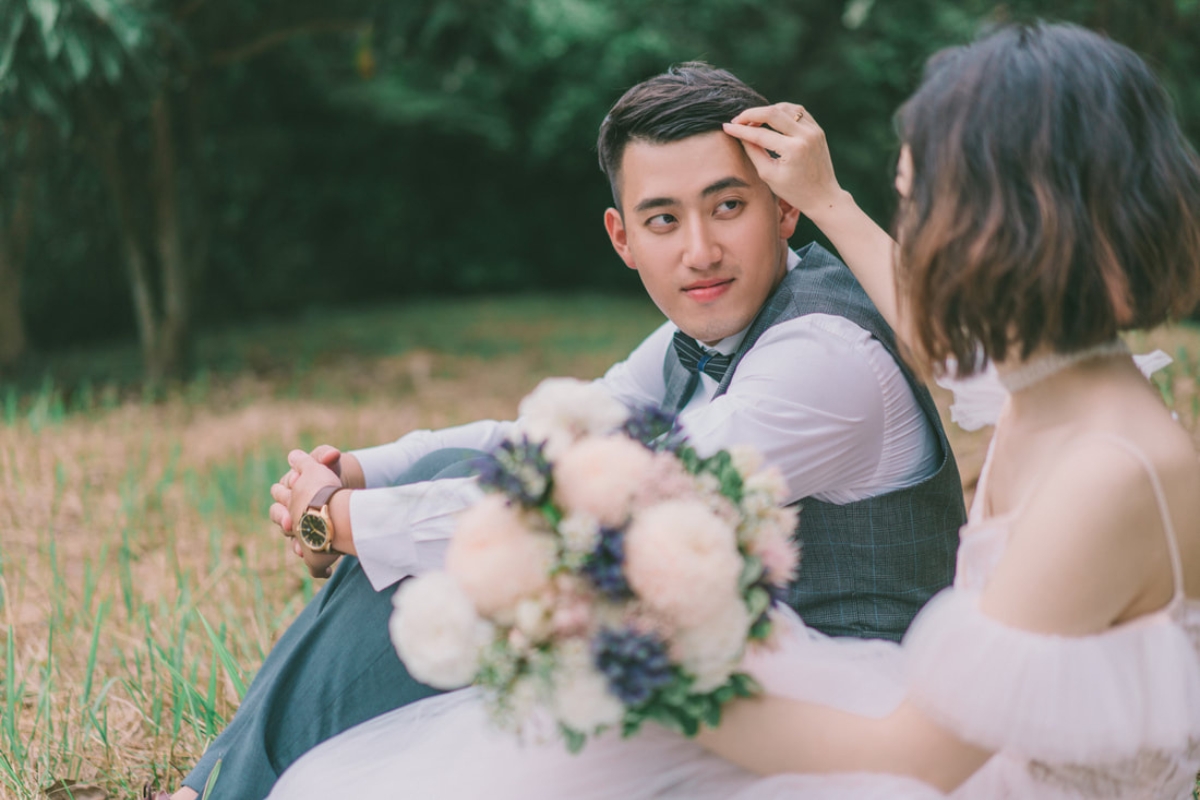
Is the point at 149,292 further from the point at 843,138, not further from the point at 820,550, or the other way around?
the point at 843,138

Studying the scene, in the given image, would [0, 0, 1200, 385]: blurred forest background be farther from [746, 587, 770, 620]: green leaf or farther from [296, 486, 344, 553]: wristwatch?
[746, 587, 770, 620]: green leaf

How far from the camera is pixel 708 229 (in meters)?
1.99

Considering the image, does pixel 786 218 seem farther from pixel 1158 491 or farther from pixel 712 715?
pixel 712 715

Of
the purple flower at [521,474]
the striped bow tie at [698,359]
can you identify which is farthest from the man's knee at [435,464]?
the purple flower at [521,474]

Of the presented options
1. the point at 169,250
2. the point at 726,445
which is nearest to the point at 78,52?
the point at 169,250

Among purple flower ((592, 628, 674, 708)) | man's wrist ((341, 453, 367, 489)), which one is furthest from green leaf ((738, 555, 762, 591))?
man's wrist ((341, 453, 367, 489))

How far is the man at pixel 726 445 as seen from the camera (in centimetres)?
176

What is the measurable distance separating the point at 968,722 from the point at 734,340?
996 mm

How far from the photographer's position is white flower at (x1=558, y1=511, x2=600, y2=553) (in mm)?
1088

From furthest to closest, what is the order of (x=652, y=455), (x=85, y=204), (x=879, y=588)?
(x=85, y=204) → (x=879, y=588) → (x=652, y=455)

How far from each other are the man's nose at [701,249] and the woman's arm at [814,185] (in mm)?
154

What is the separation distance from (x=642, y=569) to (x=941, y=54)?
78 centimetres

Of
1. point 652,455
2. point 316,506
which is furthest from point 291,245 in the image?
point 652,455

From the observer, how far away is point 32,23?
17.9 feet
